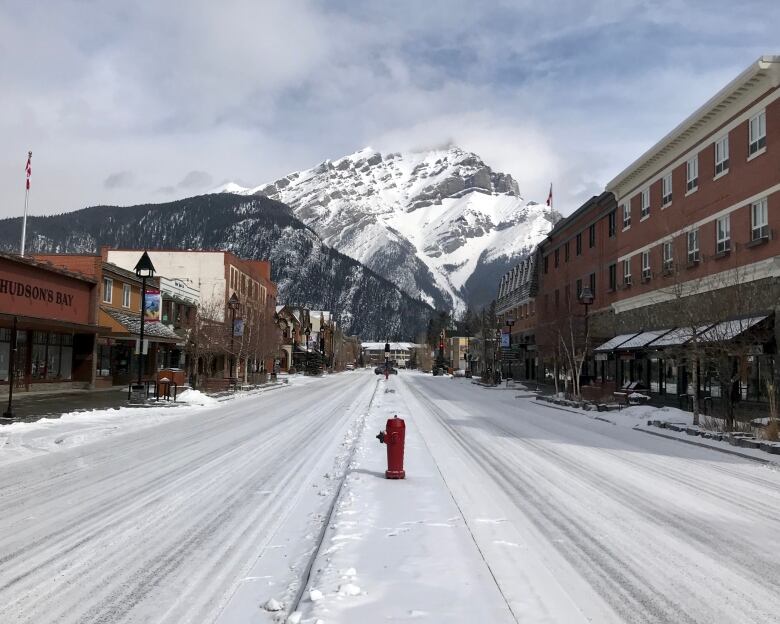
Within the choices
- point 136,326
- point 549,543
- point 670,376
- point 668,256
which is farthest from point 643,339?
point 549,543

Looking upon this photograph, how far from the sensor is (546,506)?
9.02m

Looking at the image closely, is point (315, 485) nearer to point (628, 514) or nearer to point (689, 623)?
point (628, 514)

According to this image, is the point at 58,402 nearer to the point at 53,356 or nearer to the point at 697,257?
the point at 53,356

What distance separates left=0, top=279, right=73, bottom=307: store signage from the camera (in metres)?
27.0

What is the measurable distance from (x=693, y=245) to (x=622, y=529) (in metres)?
25.0

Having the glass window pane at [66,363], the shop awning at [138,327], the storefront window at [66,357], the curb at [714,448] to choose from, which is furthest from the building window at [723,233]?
the glass window pane at [66,363]

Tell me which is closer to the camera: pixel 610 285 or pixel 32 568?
pixel 32 568

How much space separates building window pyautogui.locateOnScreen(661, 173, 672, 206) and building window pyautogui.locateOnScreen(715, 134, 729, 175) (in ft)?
16.2

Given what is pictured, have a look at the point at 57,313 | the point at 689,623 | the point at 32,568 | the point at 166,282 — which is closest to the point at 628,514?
the point at 689,623

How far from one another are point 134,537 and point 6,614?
2248 mm

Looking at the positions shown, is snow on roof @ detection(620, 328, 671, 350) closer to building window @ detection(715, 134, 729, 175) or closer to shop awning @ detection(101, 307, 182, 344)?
building window @ detection(715, 134, 729, 175)

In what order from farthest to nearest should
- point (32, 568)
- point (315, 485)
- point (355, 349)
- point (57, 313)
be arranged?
point (355, 349) → point (57, 313) → point (315, 485) → point (32, 568)

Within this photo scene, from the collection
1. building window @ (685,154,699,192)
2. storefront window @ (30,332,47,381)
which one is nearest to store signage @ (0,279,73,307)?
storefront window @ (30,332,47,381)

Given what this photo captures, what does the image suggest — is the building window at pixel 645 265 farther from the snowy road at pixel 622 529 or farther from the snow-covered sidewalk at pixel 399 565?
the snow-covered sidewalk at pixel 399 565
